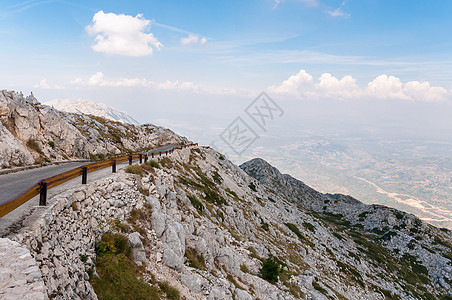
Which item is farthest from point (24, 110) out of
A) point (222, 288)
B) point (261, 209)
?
Answer: point (261, 209)

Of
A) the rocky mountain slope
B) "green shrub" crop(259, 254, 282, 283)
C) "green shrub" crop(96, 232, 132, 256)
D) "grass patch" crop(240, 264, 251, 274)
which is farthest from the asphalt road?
"green shrub" crop(259, 254, 282, 283)

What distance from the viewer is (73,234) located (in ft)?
32.1

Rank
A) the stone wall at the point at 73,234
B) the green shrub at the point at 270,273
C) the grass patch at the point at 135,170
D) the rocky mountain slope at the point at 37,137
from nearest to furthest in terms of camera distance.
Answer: the stone wall at the point at 73,234
the grass patch at the point at 135,170
the rocky mountain slope at the point at 37,137
the green shrub at the point at 270,273

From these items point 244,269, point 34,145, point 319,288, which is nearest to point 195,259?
point 244,269

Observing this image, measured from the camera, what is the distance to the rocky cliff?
905 cm

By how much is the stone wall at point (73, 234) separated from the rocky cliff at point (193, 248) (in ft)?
0.12

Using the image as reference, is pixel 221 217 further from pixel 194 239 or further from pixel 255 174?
pixel 255 174

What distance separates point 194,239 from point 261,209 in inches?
1351

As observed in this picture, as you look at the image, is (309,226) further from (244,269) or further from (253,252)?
(244,269)

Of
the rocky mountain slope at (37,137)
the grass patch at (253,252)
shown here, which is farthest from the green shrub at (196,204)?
the rocky mountain slope at (37,137)

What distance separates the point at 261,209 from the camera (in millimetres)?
50312

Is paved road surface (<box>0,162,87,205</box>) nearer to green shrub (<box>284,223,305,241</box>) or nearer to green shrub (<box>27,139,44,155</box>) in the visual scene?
green shrub (<box>27,139,44,155</box>)

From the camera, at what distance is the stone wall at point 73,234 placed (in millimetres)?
7344

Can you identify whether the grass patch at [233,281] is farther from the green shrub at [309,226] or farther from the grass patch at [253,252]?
the green shrub at [309,226]
